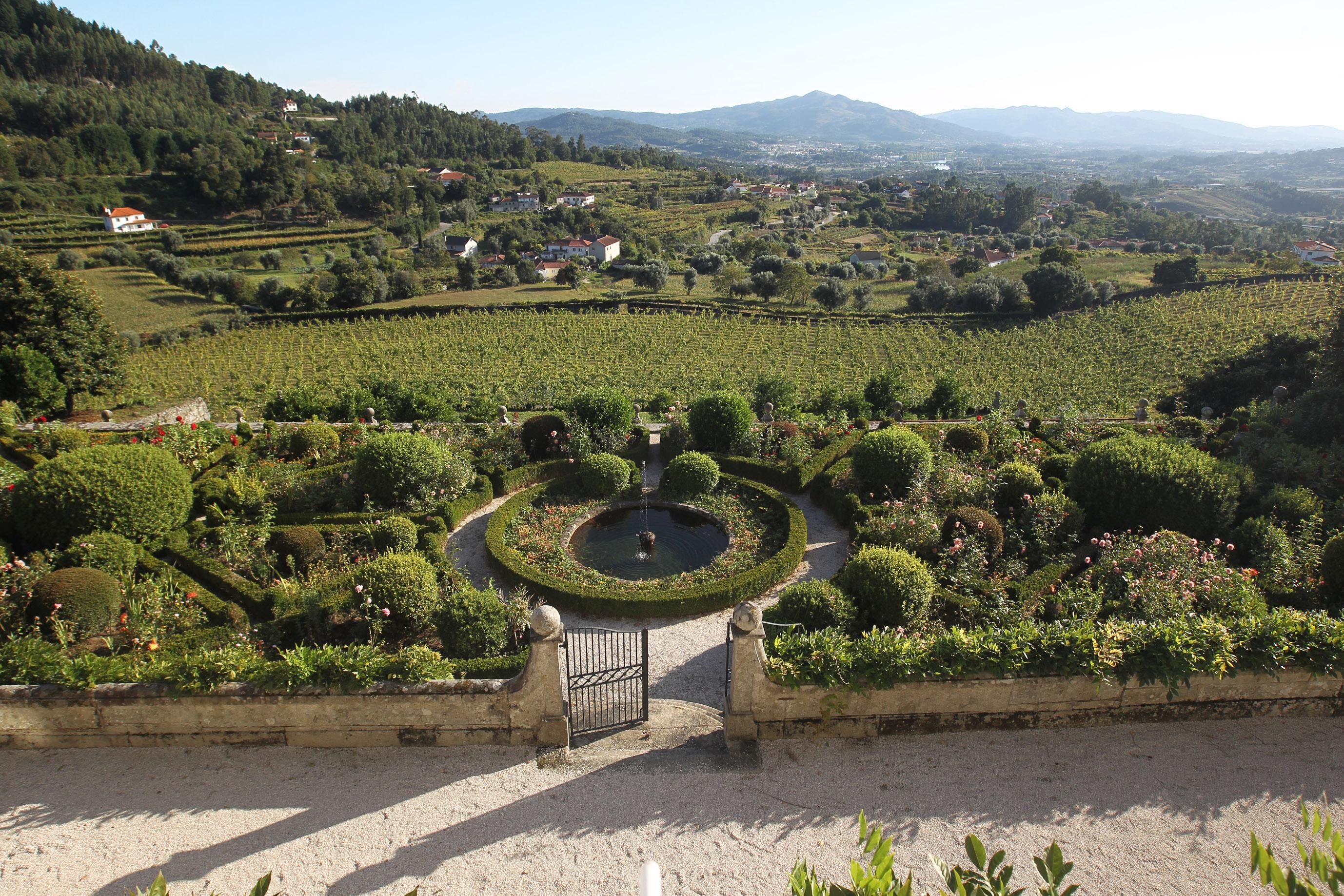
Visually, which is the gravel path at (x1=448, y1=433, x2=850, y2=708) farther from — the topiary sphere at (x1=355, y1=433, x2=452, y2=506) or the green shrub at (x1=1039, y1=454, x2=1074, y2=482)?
the green shrub at (x1=1039, y1=454, x2=1074, y2=482)

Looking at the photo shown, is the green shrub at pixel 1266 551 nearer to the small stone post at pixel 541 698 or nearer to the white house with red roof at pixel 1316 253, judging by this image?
the small stone post at pixel 541 698

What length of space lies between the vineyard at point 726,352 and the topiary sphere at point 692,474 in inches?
475

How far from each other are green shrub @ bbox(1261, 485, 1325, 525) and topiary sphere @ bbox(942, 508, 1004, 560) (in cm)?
449

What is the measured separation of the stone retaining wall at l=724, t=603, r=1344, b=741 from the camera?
27.1ft

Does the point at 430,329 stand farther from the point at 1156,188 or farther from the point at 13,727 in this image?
the point at 1156,188

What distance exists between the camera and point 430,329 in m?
44.2

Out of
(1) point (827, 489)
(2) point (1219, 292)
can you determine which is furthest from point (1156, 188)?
(1) point (827, 489)

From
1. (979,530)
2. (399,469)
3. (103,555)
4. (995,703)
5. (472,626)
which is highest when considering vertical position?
(399,469)

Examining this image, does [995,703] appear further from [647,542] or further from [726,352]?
[726,352]

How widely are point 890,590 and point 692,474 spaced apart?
18.5ft

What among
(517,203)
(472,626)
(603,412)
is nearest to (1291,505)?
(603,412)

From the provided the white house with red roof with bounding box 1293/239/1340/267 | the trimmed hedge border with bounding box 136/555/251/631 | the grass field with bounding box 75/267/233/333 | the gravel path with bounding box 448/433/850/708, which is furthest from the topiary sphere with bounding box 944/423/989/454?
the white house with red roof with bounding box 1293/239/1340/267

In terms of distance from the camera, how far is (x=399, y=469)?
45.0ft

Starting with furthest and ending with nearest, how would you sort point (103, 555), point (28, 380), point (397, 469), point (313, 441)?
point (28, 380)
point (313, 441)
point (397, 469)
point (103, 555)
